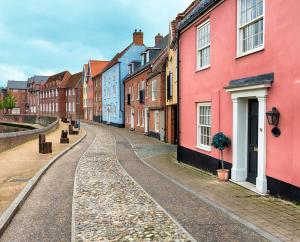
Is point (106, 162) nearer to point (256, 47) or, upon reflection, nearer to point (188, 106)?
point (188, 106)

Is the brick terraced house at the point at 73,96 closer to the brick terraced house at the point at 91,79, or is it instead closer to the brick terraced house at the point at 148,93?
the brick terraced house at the point at 91,79

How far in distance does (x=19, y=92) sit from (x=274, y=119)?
12781 cm

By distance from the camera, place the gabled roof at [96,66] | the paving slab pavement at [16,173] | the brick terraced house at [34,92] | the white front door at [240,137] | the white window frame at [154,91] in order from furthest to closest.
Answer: the brick terraced house at [34,92], the gabled roof at [96,66], the white window frame at [154,91], the white front door at [240,137], the paving slab pavement at [16,173]

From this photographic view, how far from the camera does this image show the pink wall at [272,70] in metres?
8.57

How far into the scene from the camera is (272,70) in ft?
31.1

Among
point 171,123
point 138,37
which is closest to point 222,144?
point 171,123

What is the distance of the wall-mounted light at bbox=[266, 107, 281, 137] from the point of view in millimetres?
9141

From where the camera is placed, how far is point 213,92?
13273 millimetres

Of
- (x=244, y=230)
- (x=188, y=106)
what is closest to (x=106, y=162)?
(x=188, y=106)

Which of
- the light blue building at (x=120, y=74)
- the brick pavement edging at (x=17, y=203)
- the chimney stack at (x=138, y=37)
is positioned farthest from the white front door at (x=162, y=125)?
the chimney stack at (x=138, y=37)

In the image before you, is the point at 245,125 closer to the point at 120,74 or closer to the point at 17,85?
the point at 120,74

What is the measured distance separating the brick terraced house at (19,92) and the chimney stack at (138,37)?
8230 centimetres

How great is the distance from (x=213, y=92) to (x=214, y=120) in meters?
1.04

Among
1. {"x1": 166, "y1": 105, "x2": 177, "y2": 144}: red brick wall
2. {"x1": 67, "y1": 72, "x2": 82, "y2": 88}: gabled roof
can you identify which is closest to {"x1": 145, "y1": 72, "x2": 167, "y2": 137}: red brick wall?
{"x1": 166, "y1": 105, "x2": 177, "y2": 144}: red brick wall
